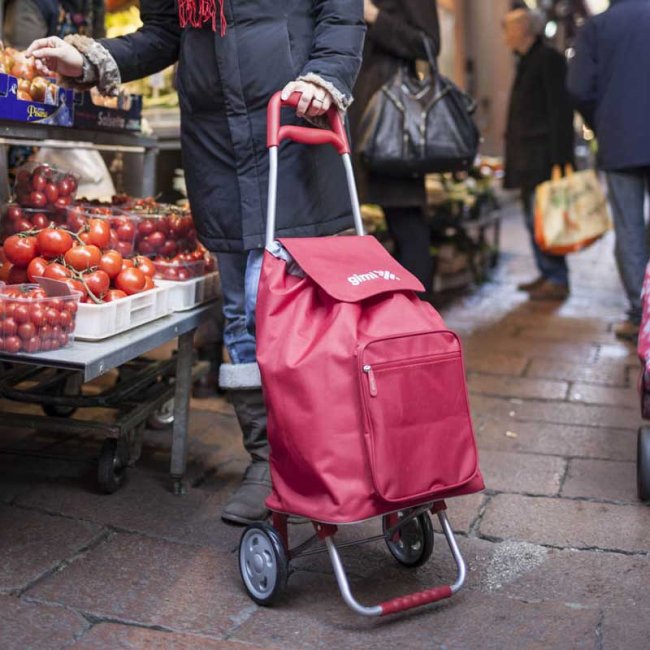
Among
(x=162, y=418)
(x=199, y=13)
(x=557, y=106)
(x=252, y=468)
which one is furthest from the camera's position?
(x=557, y=106)

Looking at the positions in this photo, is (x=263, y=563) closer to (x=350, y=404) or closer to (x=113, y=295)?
(x=350, y=404)

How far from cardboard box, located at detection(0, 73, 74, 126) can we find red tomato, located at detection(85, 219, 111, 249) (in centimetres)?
35

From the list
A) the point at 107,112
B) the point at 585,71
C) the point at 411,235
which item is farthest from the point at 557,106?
the point at 107,112

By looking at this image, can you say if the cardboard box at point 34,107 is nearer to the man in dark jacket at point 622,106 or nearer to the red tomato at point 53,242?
the red tomato at point 53,242

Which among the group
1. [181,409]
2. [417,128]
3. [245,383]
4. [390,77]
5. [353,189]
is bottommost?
[181,409]

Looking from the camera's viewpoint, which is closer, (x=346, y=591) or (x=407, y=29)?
(x=346, y=591)

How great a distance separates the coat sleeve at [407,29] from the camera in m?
5.13

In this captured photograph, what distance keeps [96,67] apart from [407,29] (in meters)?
2.30

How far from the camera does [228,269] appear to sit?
3373 millimetres

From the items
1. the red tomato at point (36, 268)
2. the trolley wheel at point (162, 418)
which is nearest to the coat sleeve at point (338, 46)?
the red tomato at point (36, 268)

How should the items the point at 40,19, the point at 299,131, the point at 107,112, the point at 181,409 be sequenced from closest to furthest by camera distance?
the point at 299,131 → the point at 181,409 → the point at 107,112 → the point at 40,19

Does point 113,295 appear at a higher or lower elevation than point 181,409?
higher

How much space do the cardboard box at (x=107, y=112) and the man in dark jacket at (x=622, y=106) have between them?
9.99ft

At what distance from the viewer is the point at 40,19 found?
4684 mm
